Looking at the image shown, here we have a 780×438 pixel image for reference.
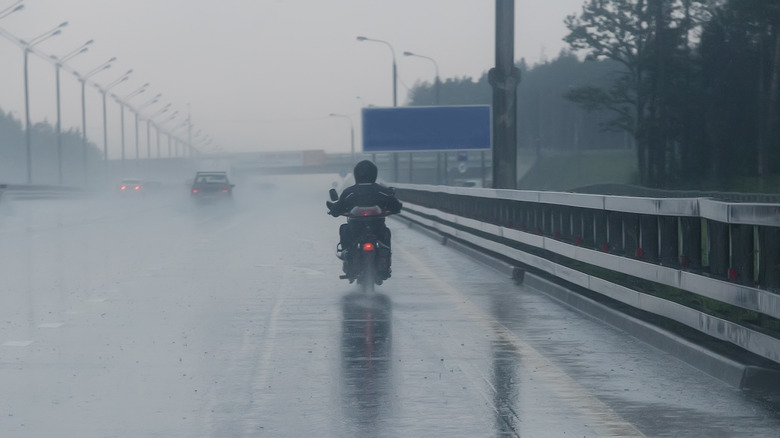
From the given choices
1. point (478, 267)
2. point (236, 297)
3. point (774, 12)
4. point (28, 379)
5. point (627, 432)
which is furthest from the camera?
point (774, 12)

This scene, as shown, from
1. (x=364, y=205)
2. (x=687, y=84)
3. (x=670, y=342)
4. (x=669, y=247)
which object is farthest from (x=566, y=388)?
(x=687, y=84)

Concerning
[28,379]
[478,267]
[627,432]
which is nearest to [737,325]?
[627,432]

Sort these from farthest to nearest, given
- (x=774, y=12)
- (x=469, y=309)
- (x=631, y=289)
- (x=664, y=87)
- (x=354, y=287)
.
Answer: (x=664, y=87), (x=774, y=12), (x=354, y=287), (x=469, y=309), (x=631, y=289)

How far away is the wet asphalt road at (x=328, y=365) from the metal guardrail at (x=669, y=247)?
1.31 feet

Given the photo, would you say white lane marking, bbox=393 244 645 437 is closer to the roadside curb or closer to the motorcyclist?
the roadside curb

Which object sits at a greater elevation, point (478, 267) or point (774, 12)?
point (774, 12)

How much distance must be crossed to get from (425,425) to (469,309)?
21.5ft

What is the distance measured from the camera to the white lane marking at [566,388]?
7.31 m

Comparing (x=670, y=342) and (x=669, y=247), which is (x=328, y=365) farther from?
(x=669, y=247)

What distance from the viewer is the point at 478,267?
66.9ft

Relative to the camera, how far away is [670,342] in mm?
10156

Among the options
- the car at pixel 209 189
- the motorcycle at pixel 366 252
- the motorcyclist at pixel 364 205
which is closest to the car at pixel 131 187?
the car at pixel 209 189

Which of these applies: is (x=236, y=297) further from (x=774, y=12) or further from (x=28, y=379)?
(x=774, y=12)

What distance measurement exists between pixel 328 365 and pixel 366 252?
6.20 m
